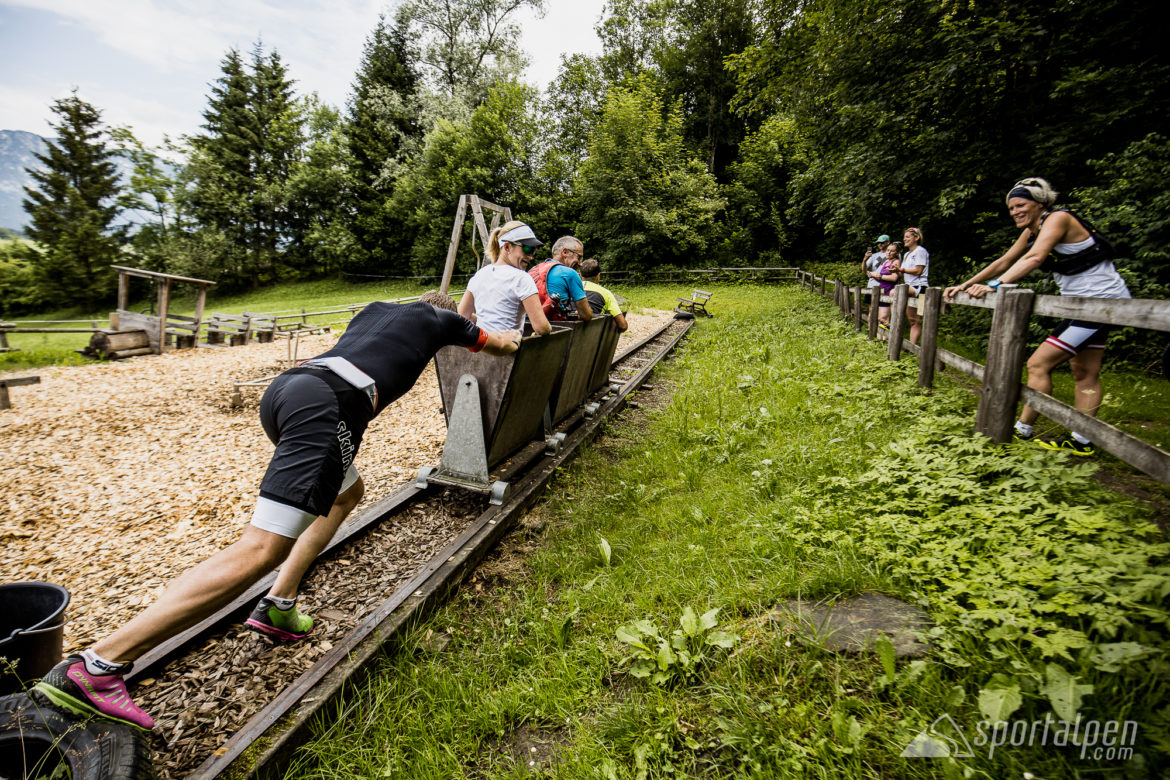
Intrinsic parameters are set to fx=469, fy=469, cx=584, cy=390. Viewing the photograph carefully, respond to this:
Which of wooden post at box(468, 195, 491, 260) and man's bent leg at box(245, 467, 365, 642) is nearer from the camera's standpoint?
man's bent leg at box(245, 467, 365, 642)

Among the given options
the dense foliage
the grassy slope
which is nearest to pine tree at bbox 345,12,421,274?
the dense foliage

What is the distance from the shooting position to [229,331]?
A: 13812mm

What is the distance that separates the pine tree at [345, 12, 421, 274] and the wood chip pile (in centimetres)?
2887

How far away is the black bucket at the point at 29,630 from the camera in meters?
1.73

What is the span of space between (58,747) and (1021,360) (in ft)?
16.6

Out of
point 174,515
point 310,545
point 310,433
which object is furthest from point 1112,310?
point 174,515

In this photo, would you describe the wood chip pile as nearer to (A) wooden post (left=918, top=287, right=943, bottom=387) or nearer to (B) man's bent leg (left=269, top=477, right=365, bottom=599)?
(B) man's bent leg (left=269, top=477, right=365, bottom=599)

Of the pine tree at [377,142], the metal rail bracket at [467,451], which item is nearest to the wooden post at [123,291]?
the metal rail bracket at [467,451]

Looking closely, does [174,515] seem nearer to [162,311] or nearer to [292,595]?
[292,595]

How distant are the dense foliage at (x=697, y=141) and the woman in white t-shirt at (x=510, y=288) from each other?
7344 mm

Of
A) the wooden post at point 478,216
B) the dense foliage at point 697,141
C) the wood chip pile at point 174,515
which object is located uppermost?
the dense foliage at point 697,141

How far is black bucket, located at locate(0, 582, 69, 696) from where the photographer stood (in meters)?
1.73

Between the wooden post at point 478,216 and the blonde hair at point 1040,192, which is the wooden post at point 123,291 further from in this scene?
the blonde hair at point 1040,192
